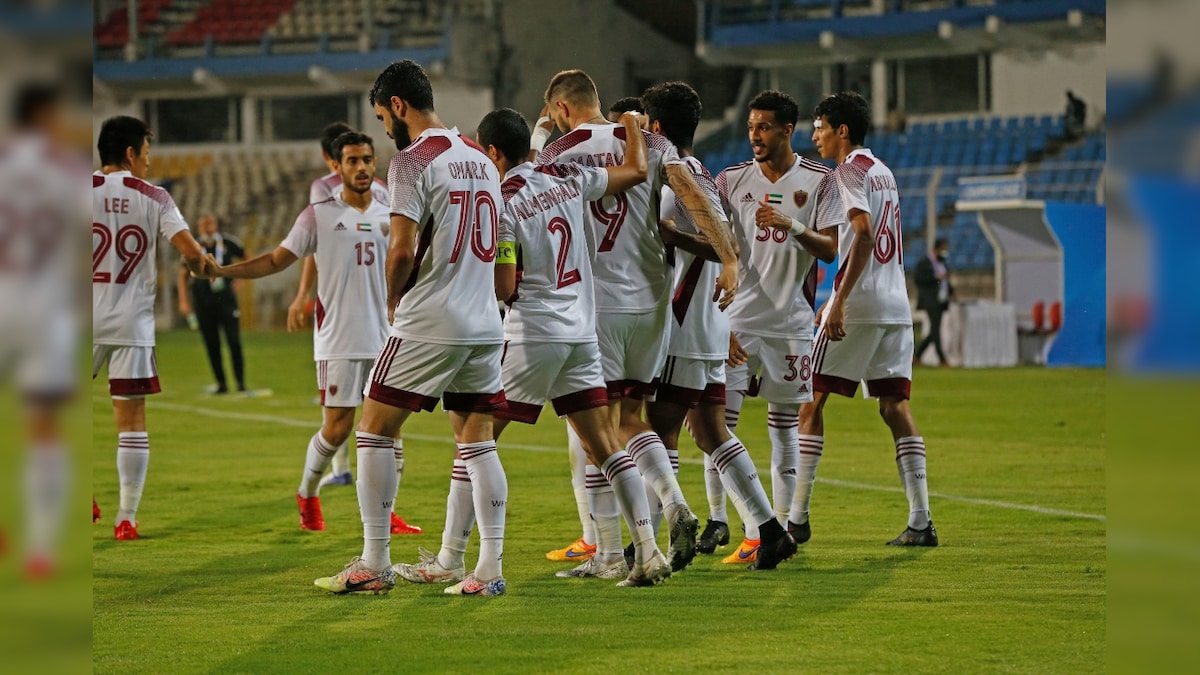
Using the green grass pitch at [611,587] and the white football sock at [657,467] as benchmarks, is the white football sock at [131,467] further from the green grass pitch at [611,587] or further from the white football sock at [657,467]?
the white football sock at [657,467]

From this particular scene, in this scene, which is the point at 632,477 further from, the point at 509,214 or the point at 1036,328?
the point at 1036,328

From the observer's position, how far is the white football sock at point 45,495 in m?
0.92

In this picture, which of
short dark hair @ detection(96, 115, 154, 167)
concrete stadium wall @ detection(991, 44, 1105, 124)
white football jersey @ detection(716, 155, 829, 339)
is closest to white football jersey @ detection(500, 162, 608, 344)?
white football jersey @ detection(716, 155, 829, 339)

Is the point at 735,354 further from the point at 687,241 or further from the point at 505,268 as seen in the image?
the point at 505,268

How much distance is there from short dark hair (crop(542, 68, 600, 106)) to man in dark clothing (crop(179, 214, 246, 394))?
32.7 feet

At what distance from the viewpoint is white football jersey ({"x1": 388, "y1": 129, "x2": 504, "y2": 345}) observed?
5070 mm

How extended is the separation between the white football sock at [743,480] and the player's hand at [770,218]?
97cm

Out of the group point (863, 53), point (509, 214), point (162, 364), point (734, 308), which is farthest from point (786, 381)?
point (863, 53)

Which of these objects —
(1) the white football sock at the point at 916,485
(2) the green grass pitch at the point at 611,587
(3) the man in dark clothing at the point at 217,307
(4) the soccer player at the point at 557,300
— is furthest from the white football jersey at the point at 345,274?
(3) the man in dark clothing at the point at 217,307

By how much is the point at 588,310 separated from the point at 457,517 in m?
1.01

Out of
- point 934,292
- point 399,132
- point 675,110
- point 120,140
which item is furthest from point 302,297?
point 934,292

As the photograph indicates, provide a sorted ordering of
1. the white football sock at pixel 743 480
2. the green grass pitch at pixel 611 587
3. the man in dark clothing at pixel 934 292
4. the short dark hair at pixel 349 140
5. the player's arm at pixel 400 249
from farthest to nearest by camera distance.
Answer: the man in dark clothing at pixel 934 292, the short dark hair at pixel 349 140, the white football sock at pixel 743 480, the player's arm at pixel 400 249, the green grass pitch at pixel 611 587

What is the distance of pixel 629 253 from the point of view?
5.88 meters

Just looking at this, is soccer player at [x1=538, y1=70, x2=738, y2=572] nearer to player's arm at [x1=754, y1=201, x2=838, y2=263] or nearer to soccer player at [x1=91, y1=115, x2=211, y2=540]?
player's arm at [x1=754, y1=201, x2=838, y2=263]
